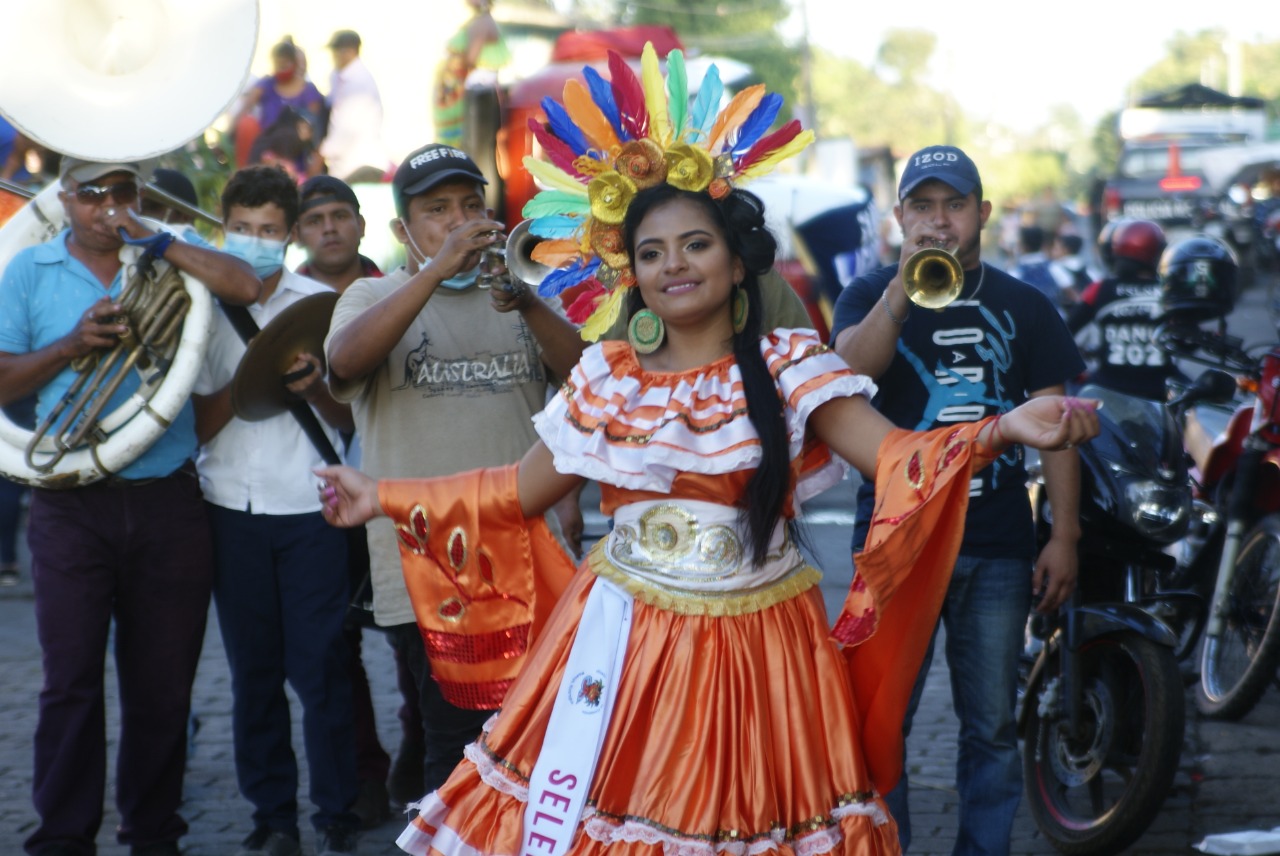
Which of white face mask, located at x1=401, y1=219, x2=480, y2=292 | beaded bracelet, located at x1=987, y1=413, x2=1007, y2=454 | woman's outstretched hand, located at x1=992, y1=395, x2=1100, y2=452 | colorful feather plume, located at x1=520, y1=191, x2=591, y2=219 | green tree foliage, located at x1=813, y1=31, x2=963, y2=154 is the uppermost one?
green tree foliage, located at x1=813, y1=31, x2=963, y2=154

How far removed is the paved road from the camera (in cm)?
503

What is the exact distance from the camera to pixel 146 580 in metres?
4.75

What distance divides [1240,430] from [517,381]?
337 cm

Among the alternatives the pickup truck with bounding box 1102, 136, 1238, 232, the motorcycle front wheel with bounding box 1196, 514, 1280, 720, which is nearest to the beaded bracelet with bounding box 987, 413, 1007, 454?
the motorcycle front wheel with bounding box 1196, 514, 1280, 720

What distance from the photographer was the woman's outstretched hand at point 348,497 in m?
3.79

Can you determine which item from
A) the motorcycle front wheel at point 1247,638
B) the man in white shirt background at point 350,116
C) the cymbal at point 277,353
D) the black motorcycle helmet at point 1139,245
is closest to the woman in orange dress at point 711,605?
the cymbal at point 277,353

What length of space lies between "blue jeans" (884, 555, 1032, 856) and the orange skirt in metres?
0.81

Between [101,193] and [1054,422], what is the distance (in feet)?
9.86

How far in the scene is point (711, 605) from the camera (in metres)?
3.47

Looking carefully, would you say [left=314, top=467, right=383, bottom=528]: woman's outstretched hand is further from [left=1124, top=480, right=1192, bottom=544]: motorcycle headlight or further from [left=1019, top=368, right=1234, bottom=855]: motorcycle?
[left=1124, top=480, right=1192, bottom=544]: motorcycle headlight

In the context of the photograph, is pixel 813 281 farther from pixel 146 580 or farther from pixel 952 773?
pixel 146 580

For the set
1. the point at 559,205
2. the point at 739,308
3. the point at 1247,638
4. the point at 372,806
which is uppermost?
the point at 559,205

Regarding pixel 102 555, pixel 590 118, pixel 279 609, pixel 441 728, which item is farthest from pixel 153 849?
pixel 590 118

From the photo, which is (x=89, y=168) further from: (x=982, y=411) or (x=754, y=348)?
(x=982, y=411)
